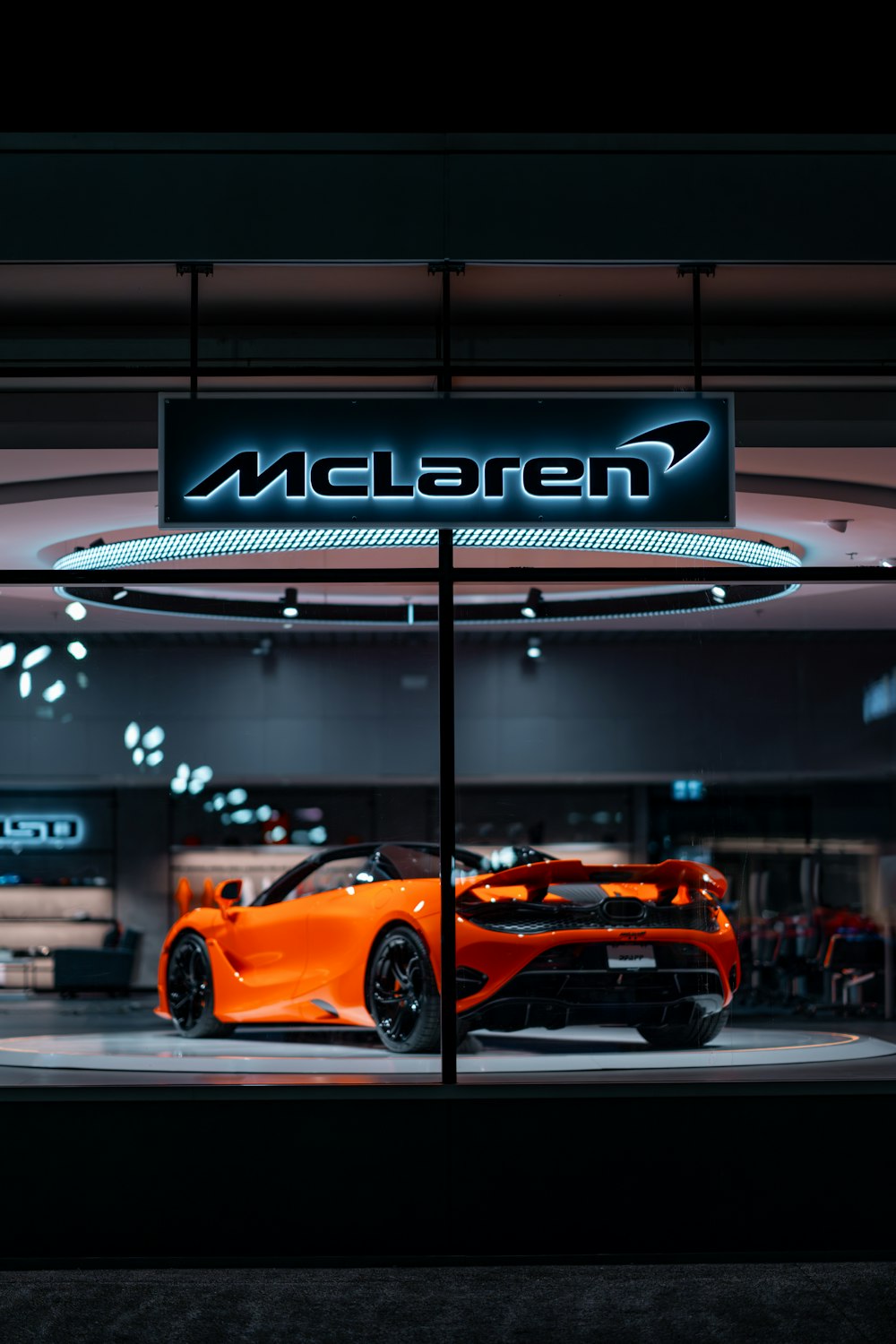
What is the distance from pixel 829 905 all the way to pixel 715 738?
1929 millimetres

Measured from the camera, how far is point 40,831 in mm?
10836

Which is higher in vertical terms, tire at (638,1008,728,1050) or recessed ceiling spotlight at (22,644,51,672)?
recessed ceiling spotlight at (22,644,51,672)

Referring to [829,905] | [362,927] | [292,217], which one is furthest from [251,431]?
[829,905]

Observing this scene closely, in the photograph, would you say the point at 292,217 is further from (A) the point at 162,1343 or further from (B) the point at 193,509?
(A) the point at 162,1343

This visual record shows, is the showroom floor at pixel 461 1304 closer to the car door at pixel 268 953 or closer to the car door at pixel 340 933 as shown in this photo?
the car door at pixel 340 933

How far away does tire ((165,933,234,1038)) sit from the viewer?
9.40m

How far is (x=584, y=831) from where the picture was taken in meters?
12.0

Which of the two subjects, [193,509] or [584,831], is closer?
[193,509]

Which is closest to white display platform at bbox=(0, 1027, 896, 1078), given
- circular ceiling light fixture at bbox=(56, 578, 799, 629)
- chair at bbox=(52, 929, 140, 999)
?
chair at bbox=(52, 929, 140, 999)

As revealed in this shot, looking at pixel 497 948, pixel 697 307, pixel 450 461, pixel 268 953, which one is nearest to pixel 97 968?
pixel 268 953

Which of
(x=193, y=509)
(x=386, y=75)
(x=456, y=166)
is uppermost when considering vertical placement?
(x=386, y=75)

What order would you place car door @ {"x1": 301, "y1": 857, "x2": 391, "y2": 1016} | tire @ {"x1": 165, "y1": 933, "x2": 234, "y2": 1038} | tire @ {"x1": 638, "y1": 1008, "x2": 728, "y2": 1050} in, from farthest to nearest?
tire @ {"x1": 165, "y1": 933, "x2": 234, "y2": 1038}
car door @ {"x1": 301, "y1": 857, "x2": 391, "y2": 1016}
tire @ {"x1": 638, "y1": 1008, "x2": 728, "y2": 1050}

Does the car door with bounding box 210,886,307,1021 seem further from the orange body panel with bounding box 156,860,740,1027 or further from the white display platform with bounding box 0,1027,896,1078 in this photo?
the white display platform with bounding box 0,1027,896,1078

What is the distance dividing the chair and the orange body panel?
0.87 meters
